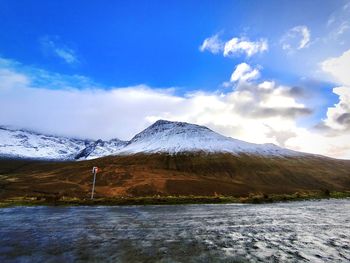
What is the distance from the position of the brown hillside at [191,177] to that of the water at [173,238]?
126ft

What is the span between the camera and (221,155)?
130 m

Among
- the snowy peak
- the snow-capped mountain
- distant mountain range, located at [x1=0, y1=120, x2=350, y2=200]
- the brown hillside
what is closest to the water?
distant mountain range, located at [x1=0, y1=120, x2=350, y2=200]

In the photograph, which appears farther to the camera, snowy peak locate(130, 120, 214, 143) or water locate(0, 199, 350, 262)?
snowy peak locate(130, 120, 214, 143)

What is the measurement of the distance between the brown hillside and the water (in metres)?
38.5

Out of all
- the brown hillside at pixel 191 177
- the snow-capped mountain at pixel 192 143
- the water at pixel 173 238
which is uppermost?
the snow-capped mountain at pixel 192 143

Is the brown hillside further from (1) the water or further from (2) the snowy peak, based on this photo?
(2) the snowy peak

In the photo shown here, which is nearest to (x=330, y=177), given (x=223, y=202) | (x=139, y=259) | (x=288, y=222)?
(x=223, y=202)

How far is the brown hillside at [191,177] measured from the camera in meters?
70.9

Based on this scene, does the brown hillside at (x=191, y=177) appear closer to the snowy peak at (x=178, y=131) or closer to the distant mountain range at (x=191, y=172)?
the distant mountain range at (x=191, y=172)

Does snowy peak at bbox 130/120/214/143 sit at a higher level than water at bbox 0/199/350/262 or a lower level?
higher

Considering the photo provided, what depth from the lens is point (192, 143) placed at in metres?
158

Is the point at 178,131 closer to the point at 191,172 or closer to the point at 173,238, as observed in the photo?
the point at 191,172

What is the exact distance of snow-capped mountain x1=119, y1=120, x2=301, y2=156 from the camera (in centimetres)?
14388

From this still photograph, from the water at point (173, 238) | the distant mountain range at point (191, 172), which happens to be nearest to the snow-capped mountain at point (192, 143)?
the distant mountain range at point (191, 172)
